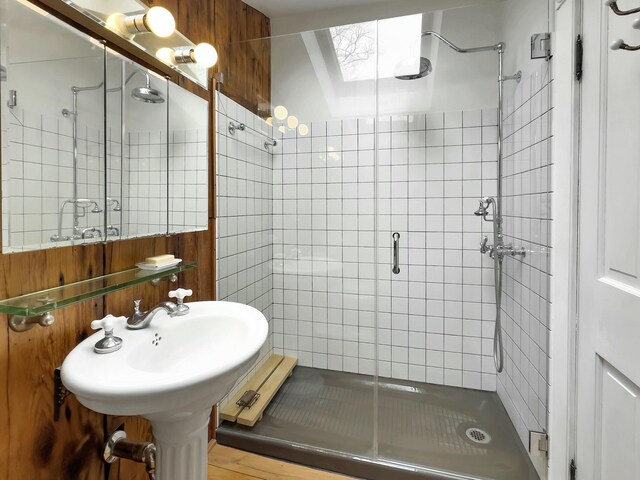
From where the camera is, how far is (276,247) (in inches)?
84.4

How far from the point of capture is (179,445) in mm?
950

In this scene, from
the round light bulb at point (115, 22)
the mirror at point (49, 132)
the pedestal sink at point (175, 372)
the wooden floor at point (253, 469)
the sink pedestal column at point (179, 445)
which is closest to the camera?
the pedestal sink at point (175, 372)

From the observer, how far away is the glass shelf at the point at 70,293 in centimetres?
74

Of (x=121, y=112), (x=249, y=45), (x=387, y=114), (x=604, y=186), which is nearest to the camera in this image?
(x=604, y=186)

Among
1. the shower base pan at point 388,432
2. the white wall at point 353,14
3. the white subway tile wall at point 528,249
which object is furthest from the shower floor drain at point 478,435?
the white wall at point 353,14

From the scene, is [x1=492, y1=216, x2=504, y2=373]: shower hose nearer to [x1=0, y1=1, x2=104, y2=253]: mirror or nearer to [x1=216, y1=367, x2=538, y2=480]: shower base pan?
[x1=216, y1=367, x2=538, y2=480]: shower base pan

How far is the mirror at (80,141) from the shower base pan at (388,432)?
1.20m

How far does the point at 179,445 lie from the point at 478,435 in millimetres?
1476

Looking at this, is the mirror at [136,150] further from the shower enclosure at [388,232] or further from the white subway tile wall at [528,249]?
the white subway tile wall at [528,249]

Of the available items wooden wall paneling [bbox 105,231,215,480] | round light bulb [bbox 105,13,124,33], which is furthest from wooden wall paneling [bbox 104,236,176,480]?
round light bulb [bbox 105,13,124,33]

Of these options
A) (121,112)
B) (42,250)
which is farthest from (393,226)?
(42,250)

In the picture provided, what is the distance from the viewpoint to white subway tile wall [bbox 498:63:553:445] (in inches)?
52.4

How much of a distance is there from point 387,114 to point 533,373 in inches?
65.7

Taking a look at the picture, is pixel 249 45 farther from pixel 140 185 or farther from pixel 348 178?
pixel 140 185
